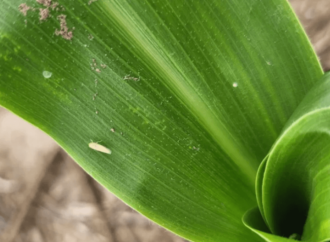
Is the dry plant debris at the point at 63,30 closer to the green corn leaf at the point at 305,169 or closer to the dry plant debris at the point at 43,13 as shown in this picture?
the dry plant debris at the point at 43,13

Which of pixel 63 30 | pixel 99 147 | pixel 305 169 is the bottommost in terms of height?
pixel 305 169

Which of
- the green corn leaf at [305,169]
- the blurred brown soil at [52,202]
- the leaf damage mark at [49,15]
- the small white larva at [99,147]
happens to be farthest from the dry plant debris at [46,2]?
the blurred brown soil at [52,202]

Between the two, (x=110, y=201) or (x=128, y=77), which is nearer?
(x=128, y=77)

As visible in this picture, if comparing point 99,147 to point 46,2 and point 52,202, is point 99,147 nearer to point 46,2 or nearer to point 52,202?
point 46,2

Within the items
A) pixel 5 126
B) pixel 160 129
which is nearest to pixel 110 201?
pixel 5 126

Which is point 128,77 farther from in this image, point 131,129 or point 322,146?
point 322,146

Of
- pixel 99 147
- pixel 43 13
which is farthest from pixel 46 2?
pixel 99 147

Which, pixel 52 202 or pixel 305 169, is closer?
pixel 305 169

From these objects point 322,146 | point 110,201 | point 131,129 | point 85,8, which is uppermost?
point 85,8

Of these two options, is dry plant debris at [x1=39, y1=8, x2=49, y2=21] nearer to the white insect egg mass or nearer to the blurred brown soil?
the white insect egg mass
